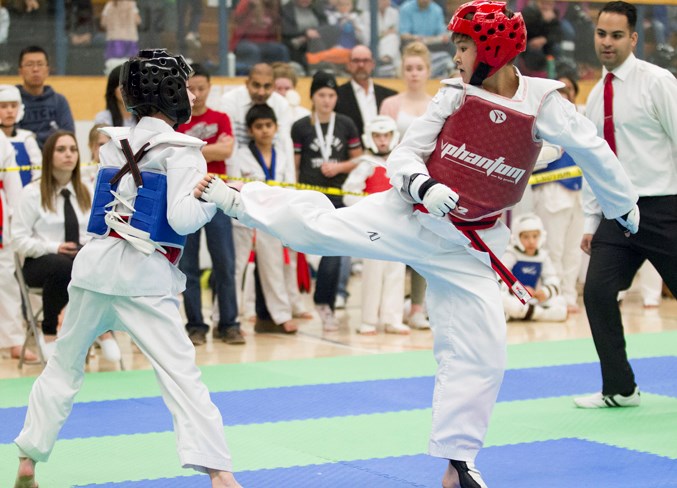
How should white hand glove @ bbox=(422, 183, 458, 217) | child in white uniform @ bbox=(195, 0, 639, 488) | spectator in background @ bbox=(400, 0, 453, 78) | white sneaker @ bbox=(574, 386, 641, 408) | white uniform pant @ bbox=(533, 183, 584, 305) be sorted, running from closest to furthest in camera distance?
white hand glove @ bbox=(422, 183, 458, 217)
child in white uniform @ bbox=(195, 0, 639, 488)
white sneaker @ bbox=(574, 386, 641, 408)
white uniform pant @ bbox=(533, 183, 584, 305)
spectator in background @ bbox=(400, 0, 453, 78)

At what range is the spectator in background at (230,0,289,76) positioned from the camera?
1177 cm

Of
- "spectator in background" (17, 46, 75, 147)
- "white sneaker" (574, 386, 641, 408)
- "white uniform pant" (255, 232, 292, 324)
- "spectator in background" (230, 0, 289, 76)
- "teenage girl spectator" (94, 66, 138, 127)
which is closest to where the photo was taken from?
"white sneaker" (574, 386, 641, 408)

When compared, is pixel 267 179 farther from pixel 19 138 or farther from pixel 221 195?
pixel 221 195

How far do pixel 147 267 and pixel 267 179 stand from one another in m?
4.78

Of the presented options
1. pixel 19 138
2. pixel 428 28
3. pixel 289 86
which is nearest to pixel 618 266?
pixel 19 138

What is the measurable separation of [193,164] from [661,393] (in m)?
3.72

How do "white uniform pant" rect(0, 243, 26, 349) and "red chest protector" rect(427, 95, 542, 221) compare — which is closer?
"red chest protector" rect(427, 95, 542, 221)

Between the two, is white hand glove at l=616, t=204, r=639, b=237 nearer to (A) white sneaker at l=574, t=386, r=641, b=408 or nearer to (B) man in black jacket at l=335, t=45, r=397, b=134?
(A) white sneaker at l=574, t=386, r=641, b=408

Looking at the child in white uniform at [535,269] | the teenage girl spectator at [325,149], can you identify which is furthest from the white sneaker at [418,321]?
the child in white uniform at [535,269]

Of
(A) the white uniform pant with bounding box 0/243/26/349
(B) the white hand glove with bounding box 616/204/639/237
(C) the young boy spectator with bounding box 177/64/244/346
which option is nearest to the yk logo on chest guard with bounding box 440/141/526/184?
(B) the white hand glove with bounding box 616/204/639/237

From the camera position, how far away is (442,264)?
14.0 ft

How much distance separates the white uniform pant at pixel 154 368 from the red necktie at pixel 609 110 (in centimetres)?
282

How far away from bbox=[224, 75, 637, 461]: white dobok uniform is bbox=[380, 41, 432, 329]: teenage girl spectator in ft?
16.7

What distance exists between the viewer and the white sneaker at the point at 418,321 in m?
9.39
